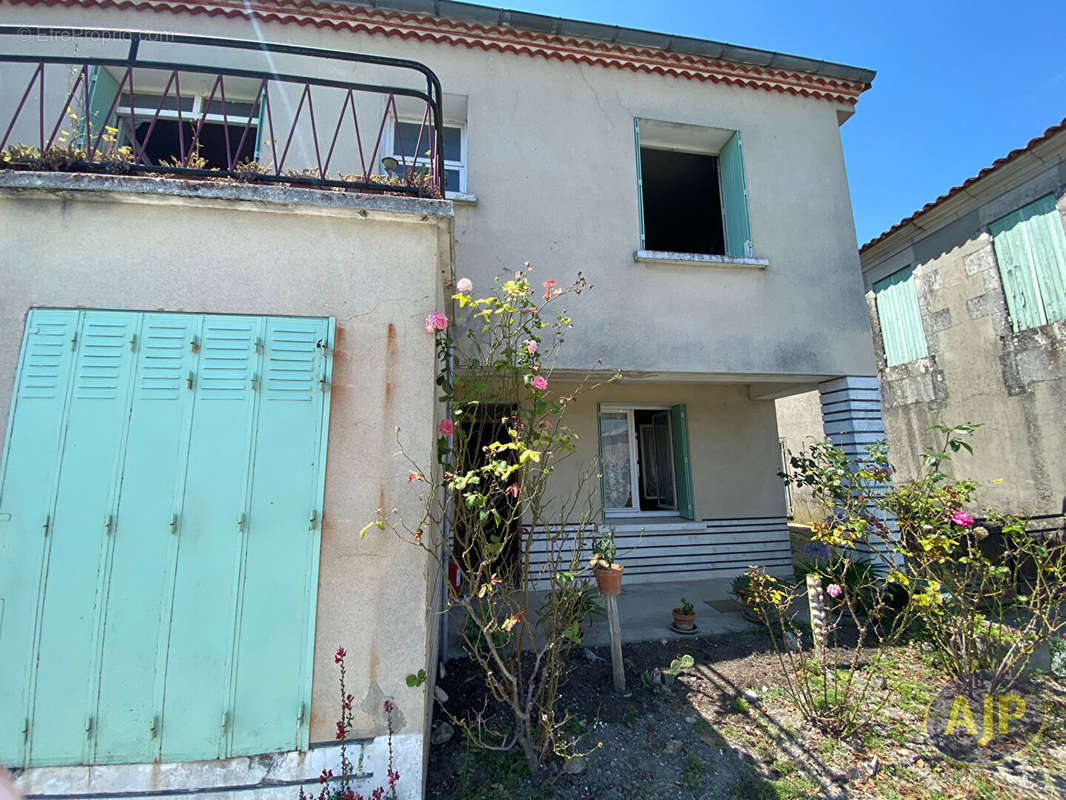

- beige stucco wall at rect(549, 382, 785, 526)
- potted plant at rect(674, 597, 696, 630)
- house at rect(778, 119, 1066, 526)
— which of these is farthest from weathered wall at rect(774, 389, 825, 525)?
potted plant at rect(674, 597, 696, 630)

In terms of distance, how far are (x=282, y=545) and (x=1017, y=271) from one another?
35.7 feet

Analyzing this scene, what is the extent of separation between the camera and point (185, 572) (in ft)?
8.11

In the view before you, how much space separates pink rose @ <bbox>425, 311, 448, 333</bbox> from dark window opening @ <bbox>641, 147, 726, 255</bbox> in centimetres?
369

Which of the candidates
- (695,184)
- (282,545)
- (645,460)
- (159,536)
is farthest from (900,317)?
(159,536)

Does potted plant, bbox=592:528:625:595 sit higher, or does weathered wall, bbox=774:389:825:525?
weathered wall, bbox=774:389:825:525

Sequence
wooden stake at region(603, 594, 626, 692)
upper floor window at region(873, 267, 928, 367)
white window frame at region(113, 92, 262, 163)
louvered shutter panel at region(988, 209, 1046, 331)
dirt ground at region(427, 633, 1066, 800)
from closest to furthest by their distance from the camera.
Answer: dirt ground at region(427, 633, 1066, 800) < wooden stake at region(603, 594, 626, 692) < white window frame at region(113, 92, 262, 163) < louvered shutter panel at region(988, 209, 1046, 331) < upper floor window at region(873, 267, 928, 367)

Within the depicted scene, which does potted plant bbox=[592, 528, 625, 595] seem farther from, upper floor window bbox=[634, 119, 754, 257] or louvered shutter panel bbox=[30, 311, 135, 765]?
upper floor window bbox=[634, 119, 754, 257]

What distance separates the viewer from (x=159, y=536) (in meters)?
2.49

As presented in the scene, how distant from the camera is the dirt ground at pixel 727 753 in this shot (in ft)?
8.73

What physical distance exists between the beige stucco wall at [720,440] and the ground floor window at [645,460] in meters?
0.16

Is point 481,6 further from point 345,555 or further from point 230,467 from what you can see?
point 345,555

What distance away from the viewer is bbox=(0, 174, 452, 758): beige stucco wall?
2543 millimetres

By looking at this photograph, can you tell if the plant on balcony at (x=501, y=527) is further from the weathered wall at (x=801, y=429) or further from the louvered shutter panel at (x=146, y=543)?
the weathered wall at (x=801, y=429)

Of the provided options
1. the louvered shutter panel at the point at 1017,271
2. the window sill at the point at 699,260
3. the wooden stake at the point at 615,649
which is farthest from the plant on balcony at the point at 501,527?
the louvered shutter panel at the point at 1017,271
